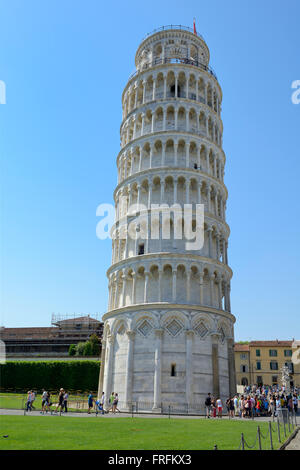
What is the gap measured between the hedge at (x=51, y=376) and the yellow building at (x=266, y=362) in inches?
1789

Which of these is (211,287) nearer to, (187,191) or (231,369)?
(231,369)

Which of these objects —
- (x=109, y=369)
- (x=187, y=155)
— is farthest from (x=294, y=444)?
(x=187, y=155)

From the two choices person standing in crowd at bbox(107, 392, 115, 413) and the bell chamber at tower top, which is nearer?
person standing in crowd at bbox(107, 392, 115, 413)

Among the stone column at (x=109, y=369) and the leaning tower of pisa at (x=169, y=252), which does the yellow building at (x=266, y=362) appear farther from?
the stone column at (x=109, y=369)

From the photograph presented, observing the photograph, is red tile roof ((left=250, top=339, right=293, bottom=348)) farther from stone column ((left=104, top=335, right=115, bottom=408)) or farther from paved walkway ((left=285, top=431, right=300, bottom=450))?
paved walkway ((left=285, top=431, right=300, bottom=450))

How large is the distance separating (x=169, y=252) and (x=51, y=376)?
2843 cm

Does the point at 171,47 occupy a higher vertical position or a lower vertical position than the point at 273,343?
higher

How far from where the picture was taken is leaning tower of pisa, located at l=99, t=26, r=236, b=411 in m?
31.7

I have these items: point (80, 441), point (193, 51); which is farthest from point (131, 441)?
point (193, 51)

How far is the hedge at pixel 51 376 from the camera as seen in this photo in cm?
5091

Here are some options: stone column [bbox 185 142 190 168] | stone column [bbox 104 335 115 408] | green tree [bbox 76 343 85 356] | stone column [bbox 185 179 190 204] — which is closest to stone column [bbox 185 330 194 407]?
stone column [bbox 104 335 115 408]

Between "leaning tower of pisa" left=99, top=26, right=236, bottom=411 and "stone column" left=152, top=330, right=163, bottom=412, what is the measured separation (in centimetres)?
8

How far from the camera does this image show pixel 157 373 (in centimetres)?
3080
